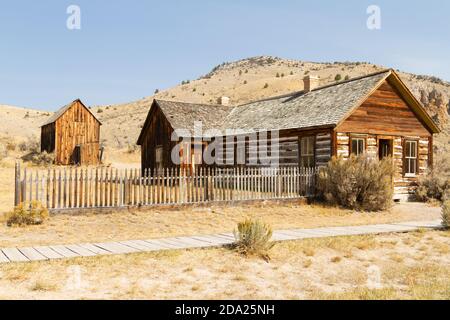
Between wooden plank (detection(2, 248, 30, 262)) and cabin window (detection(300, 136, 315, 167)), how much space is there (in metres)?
13.4

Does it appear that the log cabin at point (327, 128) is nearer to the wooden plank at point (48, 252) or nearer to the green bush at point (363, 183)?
the green bush at point (363, 183)

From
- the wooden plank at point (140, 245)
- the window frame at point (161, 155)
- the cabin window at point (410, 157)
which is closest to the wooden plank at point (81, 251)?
the wooden plank at point (140, 245)

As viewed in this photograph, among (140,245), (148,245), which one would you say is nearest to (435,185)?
(148,245)

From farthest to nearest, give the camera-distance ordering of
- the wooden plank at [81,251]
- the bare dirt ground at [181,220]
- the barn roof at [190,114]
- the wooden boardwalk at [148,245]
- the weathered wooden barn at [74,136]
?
the weathered wooden barn at [74,136] → the barn roof at [190,114] → the bare dirt ground at [181,220] → the wooden plank at [81,251] → the wooden boardwalk at [148,245]

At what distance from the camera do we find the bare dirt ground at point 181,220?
10.3 m

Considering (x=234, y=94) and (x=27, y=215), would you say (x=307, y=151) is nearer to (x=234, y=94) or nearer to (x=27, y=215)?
(x=27, y=215)

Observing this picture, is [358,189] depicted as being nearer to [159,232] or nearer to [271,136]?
[271,136]

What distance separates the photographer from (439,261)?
8430mm

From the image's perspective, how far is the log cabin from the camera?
18031 mm

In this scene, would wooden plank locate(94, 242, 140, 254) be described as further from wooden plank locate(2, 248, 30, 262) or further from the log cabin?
the log cabin

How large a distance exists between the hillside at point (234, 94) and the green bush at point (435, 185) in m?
26.8

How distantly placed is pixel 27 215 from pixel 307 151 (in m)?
12.0

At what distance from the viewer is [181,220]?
13.2m
